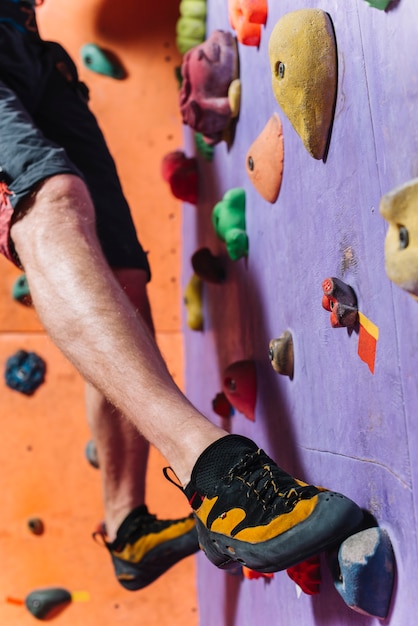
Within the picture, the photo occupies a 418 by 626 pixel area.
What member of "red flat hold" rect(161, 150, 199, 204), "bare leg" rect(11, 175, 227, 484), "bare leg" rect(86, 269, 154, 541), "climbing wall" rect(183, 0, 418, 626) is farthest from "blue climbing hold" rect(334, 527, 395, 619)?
"red flat hold" rect(161, 150, 199, 204)

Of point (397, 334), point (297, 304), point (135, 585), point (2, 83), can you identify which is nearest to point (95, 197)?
point (2, 83)

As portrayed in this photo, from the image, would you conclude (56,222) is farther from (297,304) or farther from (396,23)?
(396,23)

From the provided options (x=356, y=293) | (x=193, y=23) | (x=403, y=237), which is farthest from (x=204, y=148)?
(x=403, y=237)

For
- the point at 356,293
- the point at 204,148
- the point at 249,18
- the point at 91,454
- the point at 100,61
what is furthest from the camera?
the point at 100,61

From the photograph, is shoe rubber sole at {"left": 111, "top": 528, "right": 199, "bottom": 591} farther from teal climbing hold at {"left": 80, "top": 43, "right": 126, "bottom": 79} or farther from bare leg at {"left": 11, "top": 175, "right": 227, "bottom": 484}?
teal climbing hold at {"left": 80, "top": 43, "right": 126, "bottom": 79}

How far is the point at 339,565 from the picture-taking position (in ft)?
2.42

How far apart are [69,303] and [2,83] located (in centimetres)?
43

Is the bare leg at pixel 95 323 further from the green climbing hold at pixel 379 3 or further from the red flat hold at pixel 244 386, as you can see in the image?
the green climbing hold at pixel 379 3

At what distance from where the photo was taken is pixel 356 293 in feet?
2.43

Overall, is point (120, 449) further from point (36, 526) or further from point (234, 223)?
point (36, 526)

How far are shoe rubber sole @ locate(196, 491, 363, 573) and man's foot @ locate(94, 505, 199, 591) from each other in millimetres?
566

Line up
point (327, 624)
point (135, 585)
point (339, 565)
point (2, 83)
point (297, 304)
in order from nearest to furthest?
1. point (339, 565)
2. point (327, 624)
3. point (297, 304)
4. point (2, 83)
5. point (135, 585)

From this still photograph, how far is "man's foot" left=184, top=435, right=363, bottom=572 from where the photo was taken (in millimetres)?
697

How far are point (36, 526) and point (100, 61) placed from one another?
4.33ft
